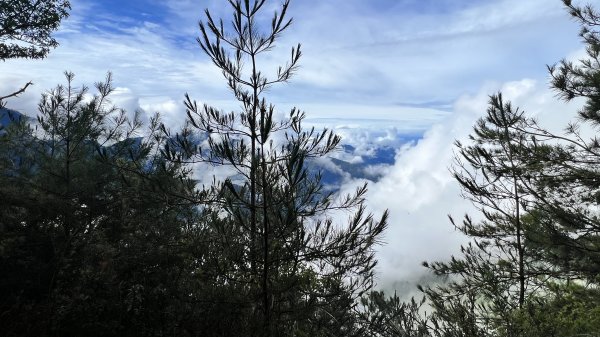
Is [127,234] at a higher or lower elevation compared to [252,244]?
higher

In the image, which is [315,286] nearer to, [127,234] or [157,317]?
[157,317]

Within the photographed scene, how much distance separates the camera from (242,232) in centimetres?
583

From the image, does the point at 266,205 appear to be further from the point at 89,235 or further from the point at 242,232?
the point at 89,235

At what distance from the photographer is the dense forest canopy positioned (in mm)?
5363

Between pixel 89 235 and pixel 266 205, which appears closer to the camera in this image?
pixel 266 205

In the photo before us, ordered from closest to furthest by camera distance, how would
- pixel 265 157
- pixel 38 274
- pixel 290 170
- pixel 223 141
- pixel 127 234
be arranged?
1. pixel 290 170
2. pixel 223 141
3. pixel 265 157
4. pixel 38 274
5. pixel 127 234

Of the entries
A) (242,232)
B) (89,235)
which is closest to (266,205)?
(242,232)

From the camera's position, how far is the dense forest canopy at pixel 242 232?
17.6 feet

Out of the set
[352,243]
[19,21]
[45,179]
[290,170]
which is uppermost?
[19,21]

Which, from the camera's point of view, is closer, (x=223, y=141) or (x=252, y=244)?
(x=223, y=141)

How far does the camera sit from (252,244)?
551 cm

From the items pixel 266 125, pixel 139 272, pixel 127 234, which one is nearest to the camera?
pixel 266 125

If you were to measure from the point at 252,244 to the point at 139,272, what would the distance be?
13.1ft

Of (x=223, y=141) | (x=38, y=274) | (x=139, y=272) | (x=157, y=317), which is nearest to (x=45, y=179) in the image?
(x=38, y=274)
